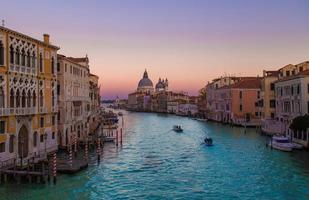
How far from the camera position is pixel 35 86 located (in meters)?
21.7

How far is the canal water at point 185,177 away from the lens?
15891 millimetres

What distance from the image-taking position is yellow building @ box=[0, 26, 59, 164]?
60.6ft

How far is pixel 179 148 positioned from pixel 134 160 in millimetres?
6712

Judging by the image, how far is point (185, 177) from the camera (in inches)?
752

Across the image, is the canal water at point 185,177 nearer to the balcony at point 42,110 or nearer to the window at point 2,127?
the window at point 2,127

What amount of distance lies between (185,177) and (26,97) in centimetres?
901

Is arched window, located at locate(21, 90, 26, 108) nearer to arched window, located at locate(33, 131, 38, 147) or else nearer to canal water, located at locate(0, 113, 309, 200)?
arched window, located at locate(33, 131, 38, 147)

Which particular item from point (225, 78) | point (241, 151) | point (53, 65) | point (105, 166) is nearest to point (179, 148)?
point (241, 151)

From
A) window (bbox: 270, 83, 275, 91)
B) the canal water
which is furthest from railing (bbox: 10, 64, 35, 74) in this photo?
window (bbox: 270, 83, 275, 91)

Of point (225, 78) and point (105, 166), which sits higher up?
point (225, 78)

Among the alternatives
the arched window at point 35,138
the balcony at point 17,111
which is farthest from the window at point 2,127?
the arched window at point 35,138

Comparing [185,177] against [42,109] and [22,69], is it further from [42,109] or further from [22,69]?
[22,69]

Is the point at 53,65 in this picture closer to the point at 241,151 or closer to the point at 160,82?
the point at 241,151

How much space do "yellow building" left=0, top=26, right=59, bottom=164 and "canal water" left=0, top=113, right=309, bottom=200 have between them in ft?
9.85
